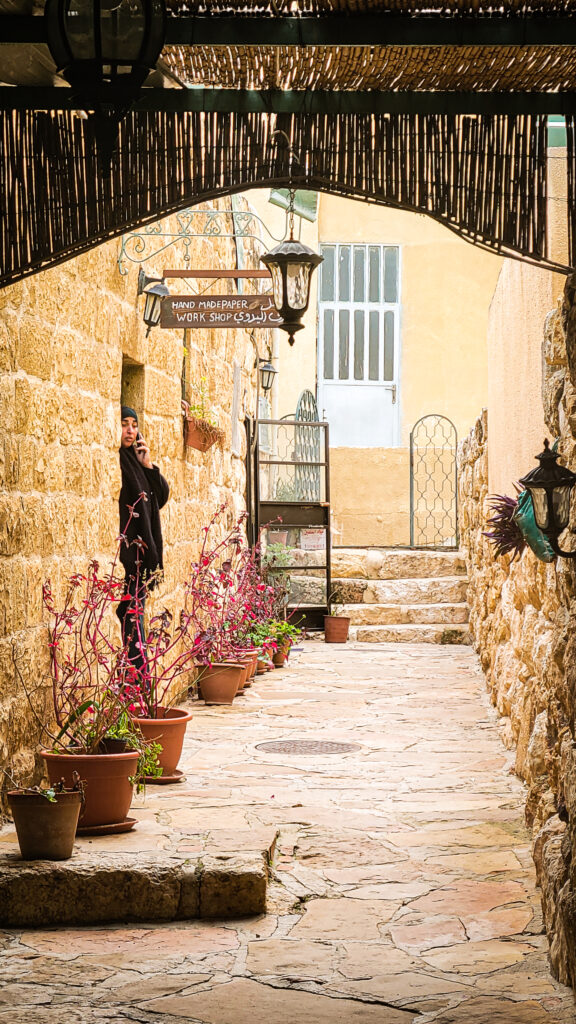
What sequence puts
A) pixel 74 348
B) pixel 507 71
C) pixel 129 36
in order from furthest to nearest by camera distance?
1. pixel 74 348
2. pixel 507 71
3. pixel 129 36

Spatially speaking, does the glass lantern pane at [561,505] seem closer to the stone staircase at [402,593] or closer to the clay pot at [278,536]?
the stone staircase at [402,593]

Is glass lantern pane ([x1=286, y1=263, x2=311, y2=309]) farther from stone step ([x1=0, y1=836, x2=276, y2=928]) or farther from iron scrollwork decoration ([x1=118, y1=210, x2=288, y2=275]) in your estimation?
stone step ([x1=0, y1=836, x2=276, y2=928])

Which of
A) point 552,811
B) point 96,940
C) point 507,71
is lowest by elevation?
point 96,940

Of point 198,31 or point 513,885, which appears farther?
point 513,885

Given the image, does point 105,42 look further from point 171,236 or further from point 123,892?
point 171,236

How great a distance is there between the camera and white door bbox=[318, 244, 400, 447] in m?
17.2

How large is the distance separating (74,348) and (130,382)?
65.4 inches

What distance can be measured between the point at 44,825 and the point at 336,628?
879cm

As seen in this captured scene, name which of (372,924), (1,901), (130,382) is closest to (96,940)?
(1,901)

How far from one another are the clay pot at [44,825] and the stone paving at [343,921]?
0.90 ft

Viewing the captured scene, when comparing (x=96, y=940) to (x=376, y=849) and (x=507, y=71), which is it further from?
(x=507, y=71)

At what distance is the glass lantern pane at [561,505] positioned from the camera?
11.1 ft

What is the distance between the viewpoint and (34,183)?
11.1 feet

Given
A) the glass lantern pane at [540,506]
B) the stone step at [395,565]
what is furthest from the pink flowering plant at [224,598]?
the glass lantern pane at [540,506]
